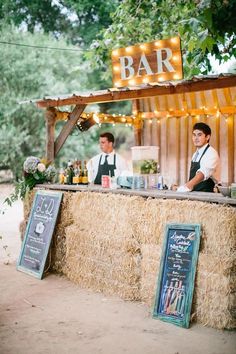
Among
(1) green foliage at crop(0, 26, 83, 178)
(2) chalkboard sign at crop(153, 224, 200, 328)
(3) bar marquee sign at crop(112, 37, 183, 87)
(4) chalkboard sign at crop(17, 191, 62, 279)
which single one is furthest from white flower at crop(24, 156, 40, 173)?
(1) green foliage at crop(0, 26, 83, 178)

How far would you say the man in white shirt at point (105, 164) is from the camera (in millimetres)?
7391

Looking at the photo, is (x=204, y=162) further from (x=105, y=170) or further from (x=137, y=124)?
(x=137, y=124)

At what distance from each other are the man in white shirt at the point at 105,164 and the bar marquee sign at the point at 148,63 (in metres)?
1.06

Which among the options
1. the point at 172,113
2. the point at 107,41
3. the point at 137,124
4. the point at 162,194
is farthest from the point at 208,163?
the point at 107,41

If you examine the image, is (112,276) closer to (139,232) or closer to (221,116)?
(139,232)

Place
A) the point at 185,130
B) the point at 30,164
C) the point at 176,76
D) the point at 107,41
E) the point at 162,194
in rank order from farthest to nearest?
the point at 107,41 → the point at 185,130 → the point at 30,164 → the point at 176,76 → the point at 162,194

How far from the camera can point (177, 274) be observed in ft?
16.5

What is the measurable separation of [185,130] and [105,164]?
316 cm

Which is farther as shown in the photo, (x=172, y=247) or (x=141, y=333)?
(x=172, y=247)

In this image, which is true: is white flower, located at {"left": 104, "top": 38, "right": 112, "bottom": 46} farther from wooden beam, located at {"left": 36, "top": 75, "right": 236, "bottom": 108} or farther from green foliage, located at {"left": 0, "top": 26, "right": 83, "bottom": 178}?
green foliage, located at {"left": 0, "top": 26, "right": 83, "bottom": 178}

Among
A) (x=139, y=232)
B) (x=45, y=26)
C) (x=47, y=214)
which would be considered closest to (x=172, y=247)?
(x=139, y=232)

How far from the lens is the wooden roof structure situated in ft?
21.3

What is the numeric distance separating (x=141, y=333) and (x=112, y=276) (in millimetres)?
1303

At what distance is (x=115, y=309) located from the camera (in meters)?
5.37
